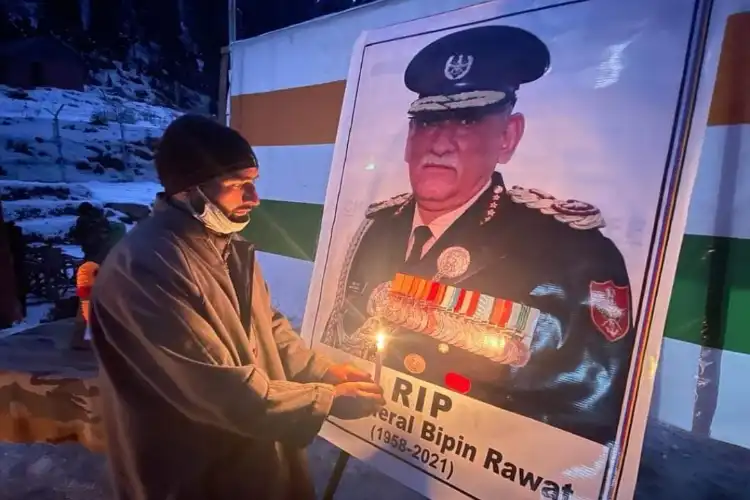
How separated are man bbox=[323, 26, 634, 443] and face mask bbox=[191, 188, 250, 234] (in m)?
0.27

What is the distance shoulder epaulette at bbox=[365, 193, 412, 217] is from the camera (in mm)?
1062

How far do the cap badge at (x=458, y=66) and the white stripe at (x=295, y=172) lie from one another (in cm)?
90

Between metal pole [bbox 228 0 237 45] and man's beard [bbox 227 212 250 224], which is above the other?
metal pole [bbox 228 0 237 45]

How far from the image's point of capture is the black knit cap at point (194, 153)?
0.92 metres

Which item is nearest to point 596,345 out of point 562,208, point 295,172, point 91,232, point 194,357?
point 562,208

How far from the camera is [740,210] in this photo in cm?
108

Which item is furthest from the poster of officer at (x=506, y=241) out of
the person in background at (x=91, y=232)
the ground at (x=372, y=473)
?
the person in background at (x=91, y=232)

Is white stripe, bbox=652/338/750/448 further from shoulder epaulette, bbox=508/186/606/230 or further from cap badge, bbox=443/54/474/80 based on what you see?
cap badge, bbox=443/54/474/80

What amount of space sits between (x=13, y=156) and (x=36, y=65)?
37 cm

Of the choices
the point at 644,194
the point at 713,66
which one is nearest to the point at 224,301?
the point at 644,194

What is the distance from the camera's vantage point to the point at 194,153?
921mm

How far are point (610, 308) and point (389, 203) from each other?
18.3 inches

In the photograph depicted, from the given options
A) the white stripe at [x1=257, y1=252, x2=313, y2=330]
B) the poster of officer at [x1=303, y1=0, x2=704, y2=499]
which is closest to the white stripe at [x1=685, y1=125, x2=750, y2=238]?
the poster of officer at [x1=303, y1=0, x2=704, y2=499]

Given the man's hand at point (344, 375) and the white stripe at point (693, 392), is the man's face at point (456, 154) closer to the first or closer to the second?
the man's hand at point (344, 375)
